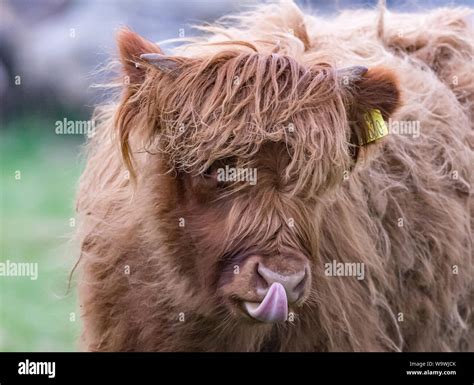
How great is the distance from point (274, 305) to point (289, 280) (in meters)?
0.10

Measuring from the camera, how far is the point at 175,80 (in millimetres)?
3203

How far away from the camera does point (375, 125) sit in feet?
11.0

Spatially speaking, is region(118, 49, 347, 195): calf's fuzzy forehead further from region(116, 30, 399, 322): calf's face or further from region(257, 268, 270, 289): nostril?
region(257, 268, 270, 289): nostril

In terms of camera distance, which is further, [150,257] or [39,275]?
[39,275]

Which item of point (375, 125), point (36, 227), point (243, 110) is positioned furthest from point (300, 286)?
point (36, 227)

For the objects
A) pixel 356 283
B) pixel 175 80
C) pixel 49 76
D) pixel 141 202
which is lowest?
pixel 49 76

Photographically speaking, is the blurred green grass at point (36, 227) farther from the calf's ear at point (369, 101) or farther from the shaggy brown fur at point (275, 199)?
the calf's ear at point (369, 101)

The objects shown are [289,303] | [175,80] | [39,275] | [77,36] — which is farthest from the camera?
[77,36]

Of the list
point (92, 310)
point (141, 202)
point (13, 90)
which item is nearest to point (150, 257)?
point (141, 202)

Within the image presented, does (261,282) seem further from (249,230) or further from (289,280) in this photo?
(249,230)

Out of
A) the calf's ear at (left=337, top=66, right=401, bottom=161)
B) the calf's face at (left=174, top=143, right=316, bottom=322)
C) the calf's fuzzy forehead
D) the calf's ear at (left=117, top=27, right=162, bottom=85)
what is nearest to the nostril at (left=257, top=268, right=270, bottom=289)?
the calf's face at (left=174, top=143, right=316, bottom=322)

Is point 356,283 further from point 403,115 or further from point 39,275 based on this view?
point 39,275

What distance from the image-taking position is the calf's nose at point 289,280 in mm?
2877
